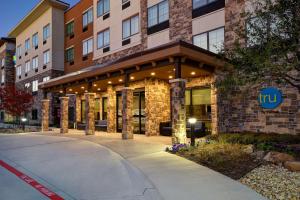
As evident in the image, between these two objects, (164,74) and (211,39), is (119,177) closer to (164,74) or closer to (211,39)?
(164,74)

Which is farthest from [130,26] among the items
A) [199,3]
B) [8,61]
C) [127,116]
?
[8,61]

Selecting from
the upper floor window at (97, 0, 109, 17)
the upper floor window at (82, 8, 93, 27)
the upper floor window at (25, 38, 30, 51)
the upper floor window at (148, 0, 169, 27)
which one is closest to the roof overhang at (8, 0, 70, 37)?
the upper floor window at (25, 38, 30, 51)

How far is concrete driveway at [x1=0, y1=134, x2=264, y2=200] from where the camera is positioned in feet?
19.6

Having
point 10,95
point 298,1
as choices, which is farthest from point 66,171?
point 10,95

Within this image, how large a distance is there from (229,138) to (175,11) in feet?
32.5

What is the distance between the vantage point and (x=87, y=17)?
2712 centimetres

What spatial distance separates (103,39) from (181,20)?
30.8 feet

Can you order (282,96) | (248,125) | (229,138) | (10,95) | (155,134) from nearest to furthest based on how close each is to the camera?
(229,138) < (282,96) < (248,125) < (155,134) < (10,95)

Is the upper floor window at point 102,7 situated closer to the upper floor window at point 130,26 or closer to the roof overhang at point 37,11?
the upper floor window at point 130,26

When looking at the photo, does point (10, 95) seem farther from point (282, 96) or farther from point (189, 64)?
point (282, 96)

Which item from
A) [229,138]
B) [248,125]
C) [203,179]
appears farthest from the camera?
[248,125]

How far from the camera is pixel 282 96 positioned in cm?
1270

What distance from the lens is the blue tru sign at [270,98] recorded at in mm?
12781

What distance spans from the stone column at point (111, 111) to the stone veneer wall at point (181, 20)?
664 cm
